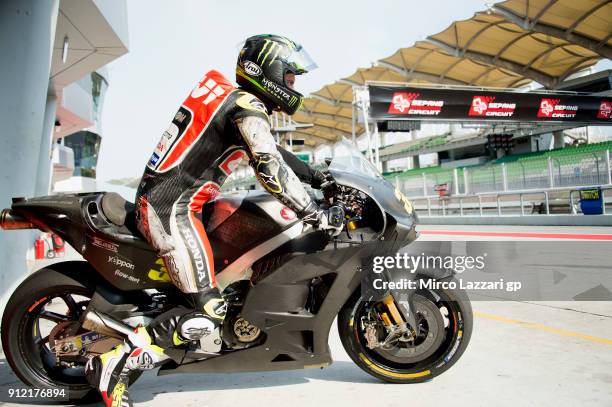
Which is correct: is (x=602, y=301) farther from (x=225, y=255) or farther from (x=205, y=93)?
(x=205, y=93)

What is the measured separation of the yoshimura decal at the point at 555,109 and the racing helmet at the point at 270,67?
30411mm

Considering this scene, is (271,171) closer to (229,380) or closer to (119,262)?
(119,262)

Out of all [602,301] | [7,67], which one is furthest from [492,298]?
[7,67]

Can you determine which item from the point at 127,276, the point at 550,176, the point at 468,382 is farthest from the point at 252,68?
the point at 550,176

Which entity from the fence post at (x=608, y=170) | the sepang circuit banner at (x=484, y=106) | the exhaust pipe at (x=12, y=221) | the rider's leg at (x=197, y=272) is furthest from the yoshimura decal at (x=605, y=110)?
the exhaust pipe at (x=12, y=221)

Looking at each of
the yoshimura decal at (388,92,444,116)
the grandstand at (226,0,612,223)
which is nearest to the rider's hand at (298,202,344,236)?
the grandstand at (226,0,612,223)

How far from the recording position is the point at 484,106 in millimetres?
28906

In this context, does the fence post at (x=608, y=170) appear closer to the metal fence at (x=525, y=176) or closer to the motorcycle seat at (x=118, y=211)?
the metal fence at (x=525, y=176)

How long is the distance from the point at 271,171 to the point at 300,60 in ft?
2.64

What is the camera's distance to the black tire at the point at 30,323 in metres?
3.27

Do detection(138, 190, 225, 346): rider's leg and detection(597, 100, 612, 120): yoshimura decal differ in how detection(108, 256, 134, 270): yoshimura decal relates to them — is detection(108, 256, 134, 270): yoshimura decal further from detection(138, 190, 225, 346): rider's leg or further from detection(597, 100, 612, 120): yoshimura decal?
detection(597, 100, 612, 120): yoshimura decal

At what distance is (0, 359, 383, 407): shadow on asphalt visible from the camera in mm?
3490

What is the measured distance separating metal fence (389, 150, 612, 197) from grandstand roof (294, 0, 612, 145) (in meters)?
13.6

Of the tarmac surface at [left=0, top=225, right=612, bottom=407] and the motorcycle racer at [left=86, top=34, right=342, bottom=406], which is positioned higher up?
the motorcycle racer at [left=86, top=34, right=342, bottom=406]
